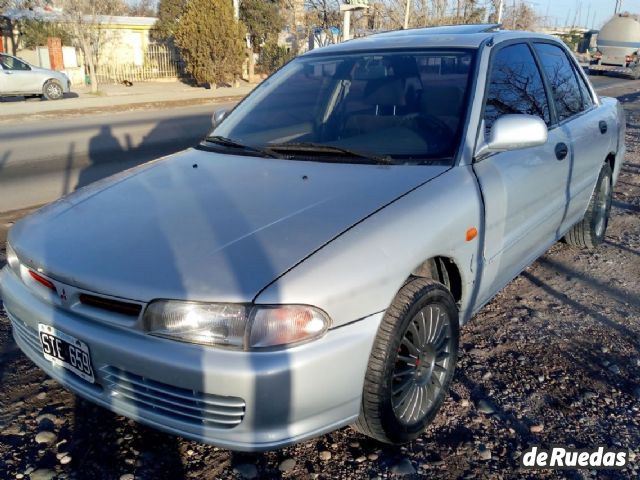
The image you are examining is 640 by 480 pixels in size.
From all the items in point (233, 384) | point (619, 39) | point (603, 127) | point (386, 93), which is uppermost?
point (619, 39)

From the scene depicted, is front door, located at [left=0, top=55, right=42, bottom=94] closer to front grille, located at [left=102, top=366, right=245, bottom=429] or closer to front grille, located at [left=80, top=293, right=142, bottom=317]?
front grille, located at [left=80, top=293, right=142, bottom=317]

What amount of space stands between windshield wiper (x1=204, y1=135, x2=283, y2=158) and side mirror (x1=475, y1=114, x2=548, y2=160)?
3.63 ft

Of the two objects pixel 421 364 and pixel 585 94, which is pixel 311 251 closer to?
pixel 421 364

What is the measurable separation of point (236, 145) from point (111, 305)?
152cm

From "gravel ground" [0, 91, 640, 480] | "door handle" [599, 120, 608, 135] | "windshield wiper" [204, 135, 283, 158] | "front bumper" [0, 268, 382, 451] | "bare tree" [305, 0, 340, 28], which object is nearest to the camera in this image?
"front bumper" [0, 268, 382, 451]

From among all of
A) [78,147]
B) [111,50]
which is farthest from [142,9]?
[78,147]

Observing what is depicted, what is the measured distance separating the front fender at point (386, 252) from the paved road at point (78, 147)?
5524mm

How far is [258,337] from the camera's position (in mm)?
2092

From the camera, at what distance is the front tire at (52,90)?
19.8 meters

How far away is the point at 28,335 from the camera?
267cm

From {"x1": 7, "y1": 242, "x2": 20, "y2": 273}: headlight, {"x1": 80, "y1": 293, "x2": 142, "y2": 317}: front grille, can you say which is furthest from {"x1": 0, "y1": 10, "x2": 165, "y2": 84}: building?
{"x1": 80, "y1": 293, "x2": 142, "y2": 317}: front grille

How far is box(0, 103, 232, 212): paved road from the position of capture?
770 cm

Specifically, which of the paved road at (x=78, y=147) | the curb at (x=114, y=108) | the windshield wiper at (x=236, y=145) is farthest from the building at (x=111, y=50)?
the windshield wiper at (x=236, y=145)

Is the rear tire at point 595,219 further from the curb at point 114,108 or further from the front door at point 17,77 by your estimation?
the front door at point 17,77
